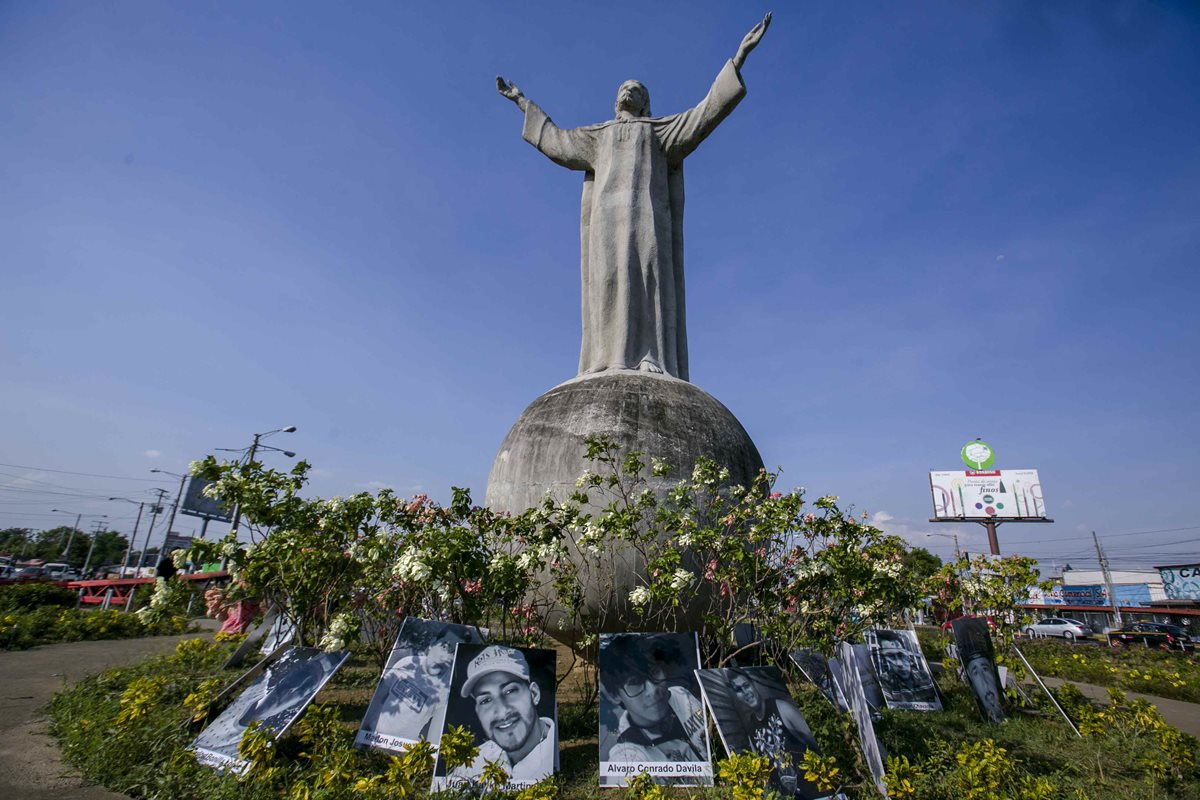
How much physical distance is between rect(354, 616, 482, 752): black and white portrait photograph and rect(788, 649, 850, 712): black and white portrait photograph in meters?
2.67

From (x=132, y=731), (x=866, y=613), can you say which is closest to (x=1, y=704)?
(x=132, y=731)

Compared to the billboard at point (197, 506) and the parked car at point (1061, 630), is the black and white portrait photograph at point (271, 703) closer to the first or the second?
Result: the billboard at point (197, 506)

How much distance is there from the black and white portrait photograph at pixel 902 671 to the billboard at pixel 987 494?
29.7 meters

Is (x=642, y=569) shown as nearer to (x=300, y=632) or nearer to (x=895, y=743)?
(x=895, y=743)

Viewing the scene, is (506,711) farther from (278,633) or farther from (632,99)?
(632,99)

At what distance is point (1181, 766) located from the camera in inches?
180

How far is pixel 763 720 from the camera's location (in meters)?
4.14

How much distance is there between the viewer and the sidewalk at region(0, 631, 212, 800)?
3629mm

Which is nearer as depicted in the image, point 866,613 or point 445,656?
point 445,656

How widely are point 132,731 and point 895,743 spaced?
547 centimetres

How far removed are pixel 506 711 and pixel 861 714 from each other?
2.39 meters

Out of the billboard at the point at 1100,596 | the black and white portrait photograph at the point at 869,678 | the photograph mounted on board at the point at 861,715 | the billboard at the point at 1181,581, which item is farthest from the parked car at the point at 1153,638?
the photograph mounted on board at the point at 861,715

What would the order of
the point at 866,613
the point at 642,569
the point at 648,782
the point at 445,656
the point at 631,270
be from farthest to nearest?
the point at 631,270 → the point at 642,569 → the point at 866,613 → the point at 445,656 → the point at 648,782

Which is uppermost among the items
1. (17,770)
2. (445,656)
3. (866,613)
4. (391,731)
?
(866,613)
